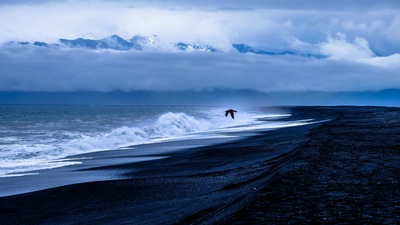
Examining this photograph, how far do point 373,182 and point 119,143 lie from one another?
1112 inches

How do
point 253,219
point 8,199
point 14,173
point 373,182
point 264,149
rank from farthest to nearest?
1. point 264,149
2. point 14,173
3. point 8,199
4. point 373,182
5. point 253,219

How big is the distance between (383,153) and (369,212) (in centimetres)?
1002

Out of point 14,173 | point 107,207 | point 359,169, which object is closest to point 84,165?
point 14,173

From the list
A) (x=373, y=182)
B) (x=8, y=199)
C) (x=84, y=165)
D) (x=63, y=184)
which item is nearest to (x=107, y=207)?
(x=8, y=199)

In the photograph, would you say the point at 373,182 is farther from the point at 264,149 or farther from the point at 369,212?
the point at 264,149

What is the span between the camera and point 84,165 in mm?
24797

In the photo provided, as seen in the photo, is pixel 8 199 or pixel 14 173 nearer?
pixel 8 199

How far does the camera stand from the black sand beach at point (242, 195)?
32.2 ft

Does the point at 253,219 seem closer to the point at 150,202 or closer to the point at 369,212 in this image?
the point at 369,212

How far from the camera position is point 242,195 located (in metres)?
12.6

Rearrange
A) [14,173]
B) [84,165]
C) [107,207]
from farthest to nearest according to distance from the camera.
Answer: [84,165], [14,173], [107,207]

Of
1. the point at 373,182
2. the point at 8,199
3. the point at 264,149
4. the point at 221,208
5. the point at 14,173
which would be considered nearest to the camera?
the point at 221,208

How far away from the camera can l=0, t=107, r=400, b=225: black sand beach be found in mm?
9812

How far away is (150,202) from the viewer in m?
14.4
